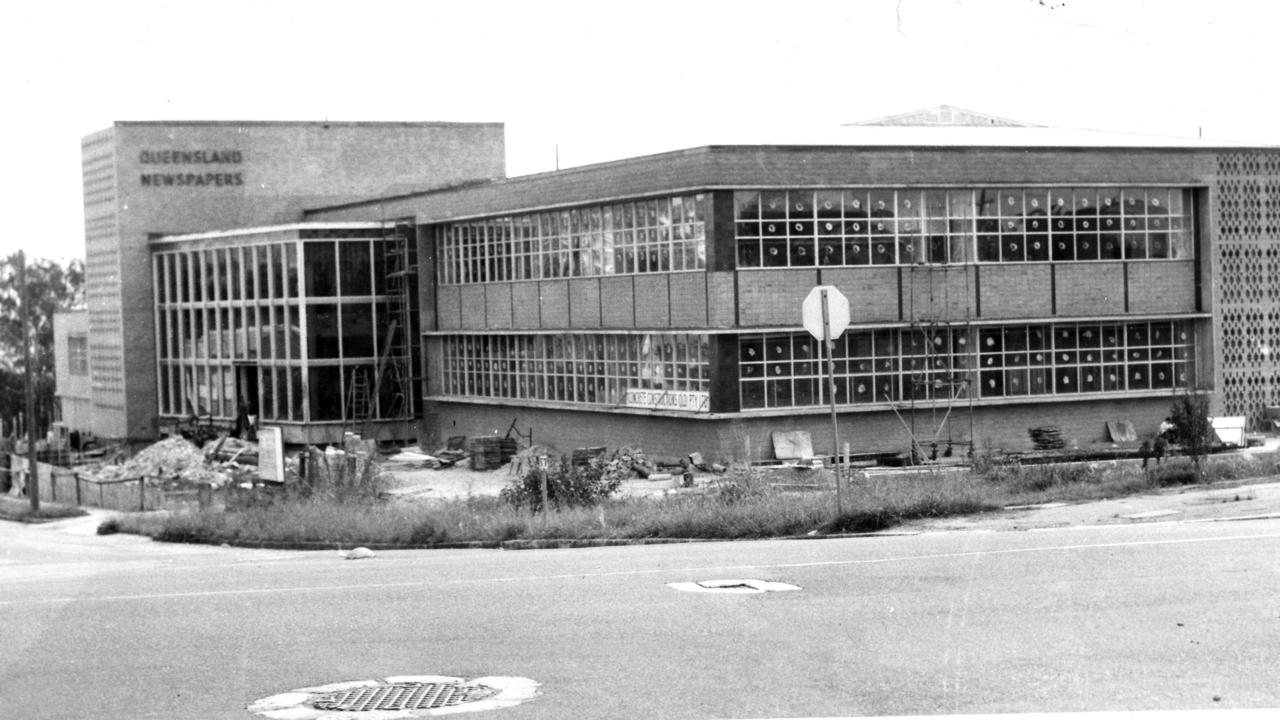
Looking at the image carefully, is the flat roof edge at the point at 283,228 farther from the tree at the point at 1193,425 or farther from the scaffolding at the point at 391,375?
the tree at the point at 1193,425

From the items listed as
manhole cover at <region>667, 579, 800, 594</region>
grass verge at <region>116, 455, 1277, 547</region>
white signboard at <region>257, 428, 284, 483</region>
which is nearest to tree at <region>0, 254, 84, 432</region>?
white signboard at <region>257, 428, 284, 483</region>

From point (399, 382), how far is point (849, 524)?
108ft

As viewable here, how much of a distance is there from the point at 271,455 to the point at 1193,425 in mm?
16651

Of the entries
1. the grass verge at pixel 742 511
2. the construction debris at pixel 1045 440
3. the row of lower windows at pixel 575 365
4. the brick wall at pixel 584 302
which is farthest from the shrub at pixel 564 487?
the construction debris at pixel 1045 440

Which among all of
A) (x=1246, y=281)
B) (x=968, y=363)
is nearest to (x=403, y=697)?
(x=968, y=363)

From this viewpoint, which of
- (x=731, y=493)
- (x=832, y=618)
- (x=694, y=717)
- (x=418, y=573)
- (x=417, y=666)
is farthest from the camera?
(x=731, y=493)

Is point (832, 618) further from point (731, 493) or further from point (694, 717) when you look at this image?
point (731, 493)

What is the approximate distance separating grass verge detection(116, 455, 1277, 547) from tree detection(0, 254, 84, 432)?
242 ft

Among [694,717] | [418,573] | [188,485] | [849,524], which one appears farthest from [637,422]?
[694,717]

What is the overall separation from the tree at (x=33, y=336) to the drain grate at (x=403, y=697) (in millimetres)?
90361

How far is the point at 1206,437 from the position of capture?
2550 centimetres

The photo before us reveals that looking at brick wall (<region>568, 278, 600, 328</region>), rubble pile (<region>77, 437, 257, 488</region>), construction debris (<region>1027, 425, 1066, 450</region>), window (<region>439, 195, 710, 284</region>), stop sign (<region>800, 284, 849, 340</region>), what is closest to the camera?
stop sign (<region>800, 284, 849, 340</region>)

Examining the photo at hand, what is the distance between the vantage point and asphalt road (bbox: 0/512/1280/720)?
31.8 ft

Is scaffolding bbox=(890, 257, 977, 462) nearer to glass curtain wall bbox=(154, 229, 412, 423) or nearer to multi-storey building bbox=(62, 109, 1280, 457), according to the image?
multi-storey building bbox=(62, 109, 1280, 457)
